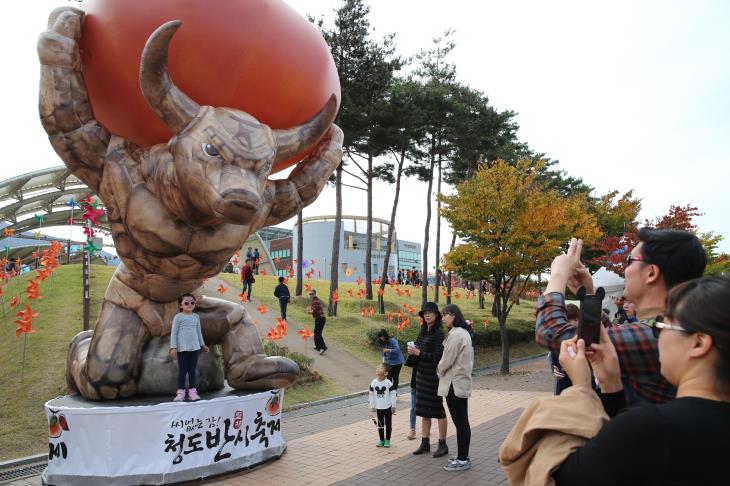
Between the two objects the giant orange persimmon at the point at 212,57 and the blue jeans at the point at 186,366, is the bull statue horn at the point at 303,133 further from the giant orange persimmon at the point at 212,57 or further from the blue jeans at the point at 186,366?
the blue jeans at the point at 186,366

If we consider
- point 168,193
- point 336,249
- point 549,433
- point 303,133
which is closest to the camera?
point 549,433

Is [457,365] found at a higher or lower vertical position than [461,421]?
higher

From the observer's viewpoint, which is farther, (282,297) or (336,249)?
(336,249)

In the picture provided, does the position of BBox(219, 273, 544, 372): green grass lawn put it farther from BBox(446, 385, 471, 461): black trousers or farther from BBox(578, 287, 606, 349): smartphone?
BBox(578, 287, 606, 349): smartphone

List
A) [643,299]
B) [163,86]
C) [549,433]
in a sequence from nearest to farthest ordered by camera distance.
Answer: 1. [549,433]
2. [643,299]
3. [163,86]

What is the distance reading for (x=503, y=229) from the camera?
14344 millimetres

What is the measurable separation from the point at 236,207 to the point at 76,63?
215cm

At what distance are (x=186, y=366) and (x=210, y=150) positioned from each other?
248 cm

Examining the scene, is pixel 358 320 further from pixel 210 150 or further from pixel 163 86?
pixel 163 86

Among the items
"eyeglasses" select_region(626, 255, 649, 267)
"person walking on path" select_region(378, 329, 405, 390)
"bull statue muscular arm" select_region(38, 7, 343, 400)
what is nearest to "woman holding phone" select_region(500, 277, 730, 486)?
"eyeglasses" select_region(626, 255, 649, 267)

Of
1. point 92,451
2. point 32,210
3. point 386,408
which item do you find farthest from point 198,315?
point 32,210

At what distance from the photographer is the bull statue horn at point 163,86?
389 centimetres

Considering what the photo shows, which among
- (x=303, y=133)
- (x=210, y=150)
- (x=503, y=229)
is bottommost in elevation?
(x=503, y=229)

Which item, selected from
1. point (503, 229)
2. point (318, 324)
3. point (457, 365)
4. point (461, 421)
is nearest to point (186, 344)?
point (457, 365)
